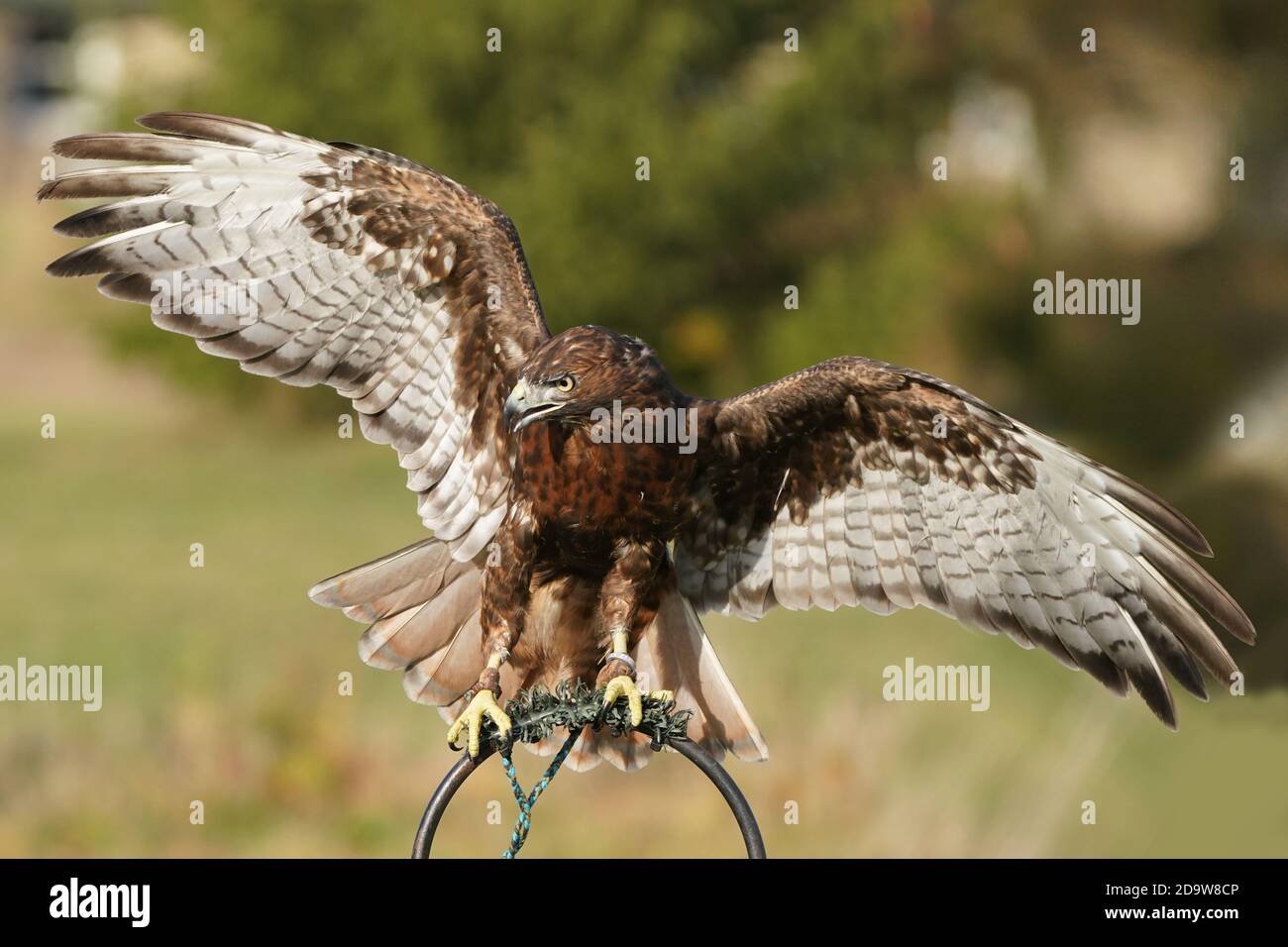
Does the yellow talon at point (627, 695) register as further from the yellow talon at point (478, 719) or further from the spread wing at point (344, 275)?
the spread wing at point (344, 275)

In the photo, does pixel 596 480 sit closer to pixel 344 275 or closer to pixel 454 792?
pixel 454 792

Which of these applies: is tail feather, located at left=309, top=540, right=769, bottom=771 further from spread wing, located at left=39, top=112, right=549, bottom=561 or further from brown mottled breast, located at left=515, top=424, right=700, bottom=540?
brown mottled breast, located at left=515, top=424, right=700, bottom=540

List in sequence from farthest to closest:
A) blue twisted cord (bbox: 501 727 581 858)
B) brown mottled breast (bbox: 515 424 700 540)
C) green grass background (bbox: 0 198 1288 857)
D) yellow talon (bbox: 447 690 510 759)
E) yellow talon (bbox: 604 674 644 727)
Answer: green grass background (bbox: 0 198 1288 857)
brown mottled breast (bbox: 515 424 700 540)
yellow talon (bbox: 604 674 644 727)
yellow talon (bbox: 447 690 510 759)
blue twisted cord (bbox: 501 727 581 858)

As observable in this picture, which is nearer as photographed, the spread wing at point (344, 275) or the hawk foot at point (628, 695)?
the hawk foot at point (628, 695)

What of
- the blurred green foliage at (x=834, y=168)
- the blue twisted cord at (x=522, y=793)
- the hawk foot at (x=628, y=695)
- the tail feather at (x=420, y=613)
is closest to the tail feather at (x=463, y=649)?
the tail feather at (x=420, y=613)

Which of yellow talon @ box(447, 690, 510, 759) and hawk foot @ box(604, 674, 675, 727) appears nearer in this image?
yellow talon @ box(447, 690, 510, 759)

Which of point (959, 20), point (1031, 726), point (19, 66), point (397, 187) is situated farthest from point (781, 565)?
point (19, 66)

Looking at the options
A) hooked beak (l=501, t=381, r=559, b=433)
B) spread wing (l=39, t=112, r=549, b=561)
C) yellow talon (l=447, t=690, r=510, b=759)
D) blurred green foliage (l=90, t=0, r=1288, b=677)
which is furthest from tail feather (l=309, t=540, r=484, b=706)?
blurred green foliage (l=90, t=0, r=1288, b=677)
